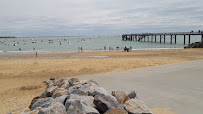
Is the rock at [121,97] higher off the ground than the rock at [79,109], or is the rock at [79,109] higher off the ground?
the rock at [79,109]

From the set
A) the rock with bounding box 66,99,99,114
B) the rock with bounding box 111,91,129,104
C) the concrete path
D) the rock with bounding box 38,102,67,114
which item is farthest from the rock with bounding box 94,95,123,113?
the concrete path

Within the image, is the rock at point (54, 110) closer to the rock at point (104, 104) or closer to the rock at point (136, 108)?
the rock at point (104, 104)

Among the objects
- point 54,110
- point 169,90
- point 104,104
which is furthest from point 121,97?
point 169,90


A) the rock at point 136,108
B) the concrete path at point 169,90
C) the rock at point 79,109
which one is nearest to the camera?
the rock at point 79,109

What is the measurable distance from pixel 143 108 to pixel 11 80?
36.7 feet

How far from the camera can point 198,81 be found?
10609mm

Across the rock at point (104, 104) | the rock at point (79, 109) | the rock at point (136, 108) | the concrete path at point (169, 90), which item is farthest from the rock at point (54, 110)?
the concrete path at point (169, 90)

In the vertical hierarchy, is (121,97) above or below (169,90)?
above

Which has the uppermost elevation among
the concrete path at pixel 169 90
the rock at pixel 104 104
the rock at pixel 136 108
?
the rock at pixel 104 104

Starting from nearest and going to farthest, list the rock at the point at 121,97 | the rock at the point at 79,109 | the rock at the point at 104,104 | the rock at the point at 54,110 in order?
the rock at the point at 54,110
the rock at the point at 79,109
the rock at the point at 104,104
the rock at the point at 121,97

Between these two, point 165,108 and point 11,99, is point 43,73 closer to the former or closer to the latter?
point 11,99

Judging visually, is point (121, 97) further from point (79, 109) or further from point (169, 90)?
point (169, 90)

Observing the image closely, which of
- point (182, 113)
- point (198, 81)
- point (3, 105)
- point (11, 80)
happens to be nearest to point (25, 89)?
point (3, 105)

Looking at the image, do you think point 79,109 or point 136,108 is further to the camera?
point 136,108
